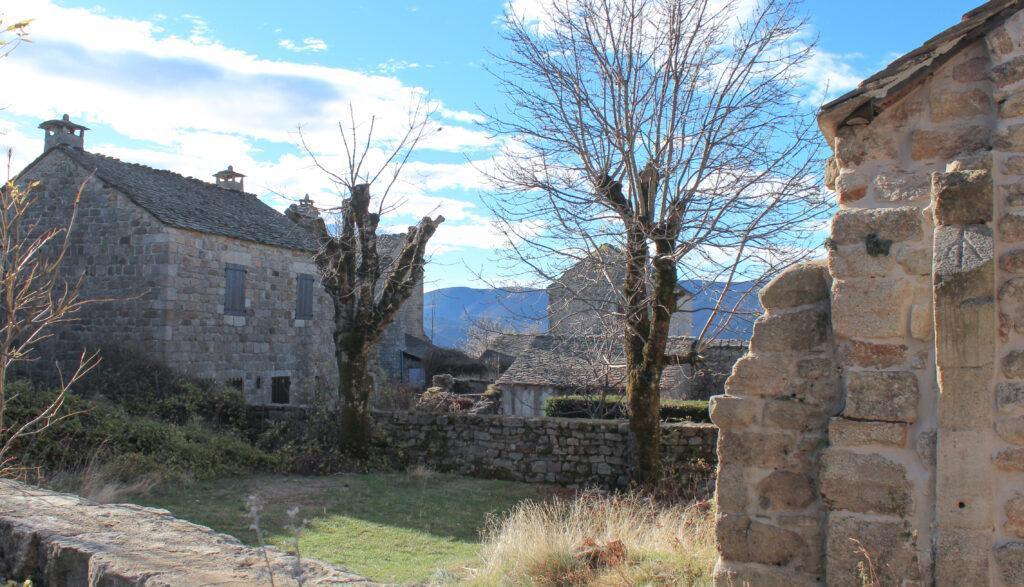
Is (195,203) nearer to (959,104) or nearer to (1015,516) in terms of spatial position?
(959,104)

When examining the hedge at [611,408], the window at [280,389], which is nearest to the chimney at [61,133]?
the window at [280,389]

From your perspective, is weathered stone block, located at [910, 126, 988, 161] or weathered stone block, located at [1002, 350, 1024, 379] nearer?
weathered stone block, located at [1002, 350, 1024, 379]

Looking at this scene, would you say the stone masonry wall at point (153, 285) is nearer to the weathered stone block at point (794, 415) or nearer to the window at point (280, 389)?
the window at point (280, 389)

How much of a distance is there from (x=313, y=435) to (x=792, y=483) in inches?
427

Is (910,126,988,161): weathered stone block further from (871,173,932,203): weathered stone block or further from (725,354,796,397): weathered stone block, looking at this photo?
(725,354,796,397): weathered stone block

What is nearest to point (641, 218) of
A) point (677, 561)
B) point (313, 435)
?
point (677, 561)

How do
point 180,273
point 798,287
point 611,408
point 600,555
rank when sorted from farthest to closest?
point 611,408 < point 180,273 < point 600,555 < point 798,287

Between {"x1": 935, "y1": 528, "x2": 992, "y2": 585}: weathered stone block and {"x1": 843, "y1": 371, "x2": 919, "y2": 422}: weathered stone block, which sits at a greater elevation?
{"x1": 843, "y1": 371, "x2": 919, "y2": 422}: weathered stone block

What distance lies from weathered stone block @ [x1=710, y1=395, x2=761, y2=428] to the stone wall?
21.1 ft

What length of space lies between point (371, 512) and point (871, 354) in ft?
24.4

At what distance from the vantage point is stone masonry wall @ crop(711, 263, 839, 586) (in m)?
3.74

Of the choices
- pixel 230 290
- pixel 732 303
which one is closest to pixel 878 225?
pixel 732 303

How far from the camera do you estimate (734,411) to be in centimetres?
396

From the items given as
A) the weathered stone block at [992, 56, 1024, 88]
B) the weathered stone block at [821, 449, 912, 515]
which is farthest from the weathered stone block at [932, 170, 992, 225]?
the weathered stone block at [821, 449, 912, 515]
